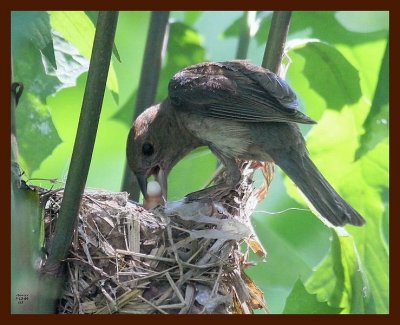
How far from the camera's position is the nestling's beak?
4.22 m

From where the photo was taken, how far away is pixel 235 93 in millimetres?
3824

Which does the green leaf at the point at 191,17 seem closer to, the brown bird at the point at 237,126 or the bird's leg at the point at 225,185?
the brown bird at the point at 237,126

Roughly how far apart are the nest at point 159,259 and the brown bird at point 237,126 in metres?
0.30

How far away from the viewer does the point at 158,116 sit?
440 cm

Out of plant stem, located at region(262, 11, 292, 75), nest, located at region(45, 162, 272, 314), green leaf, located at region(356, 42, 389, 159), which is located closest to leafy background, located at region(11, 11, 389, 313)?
green leaf, located at region(356, 42, 389, 159)

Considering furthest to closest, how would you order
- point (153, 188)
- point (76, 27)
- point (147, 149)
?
point (147, 149), point (153, 188), point (76, 27)

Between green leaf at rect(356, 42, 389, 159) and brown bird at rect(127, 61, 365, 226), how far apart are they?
30 cm

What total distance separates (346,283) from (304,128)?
3.78 ft

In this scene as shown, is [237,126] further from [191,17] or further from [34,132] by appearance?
[34,132]

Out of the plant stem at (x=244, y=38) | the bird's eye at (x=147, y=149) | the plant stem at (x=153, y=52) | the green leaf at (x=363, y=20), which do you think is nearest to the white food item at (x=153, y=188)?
the bird's eye at (x=147, y=149)

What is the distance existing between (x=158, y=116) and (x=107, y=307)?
1516 millimetres

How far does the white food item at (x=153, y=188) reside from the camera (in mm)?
4160

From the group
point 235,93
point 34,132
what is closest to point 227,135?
point 235,93

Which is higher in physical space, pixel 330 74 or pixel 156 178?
pixel 330 74
